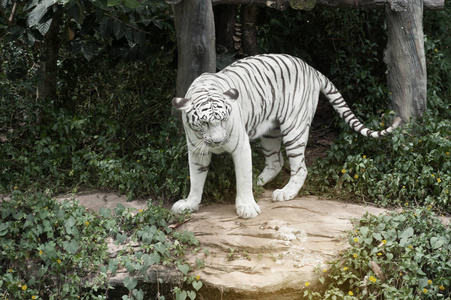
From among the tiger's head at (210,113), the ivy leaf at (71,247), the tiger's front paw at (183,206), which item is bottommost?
the ivy leaf at (71,247)

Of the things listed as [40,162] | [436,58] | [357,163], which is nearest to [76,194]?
[40,162]

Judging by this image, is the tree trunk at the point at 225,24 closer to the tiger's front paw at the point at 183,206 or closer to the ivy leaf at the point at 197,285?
the tiger's front paw at the point at 183,206

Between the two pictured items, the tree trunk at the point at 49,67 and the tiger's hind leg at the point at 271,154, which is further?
the tree trunk at the point at 49,67

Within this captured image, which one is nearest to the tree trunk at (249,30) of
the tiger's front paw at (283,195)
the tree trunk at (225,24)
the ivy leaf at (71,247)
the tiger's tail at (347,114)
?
the tree trunk at (225,24)

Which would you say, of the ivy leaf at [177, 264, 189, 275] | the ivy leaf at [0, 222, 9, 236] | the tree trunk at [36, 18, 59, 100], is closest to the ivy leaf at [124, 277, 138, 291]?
the ivy leaf at [177, 264, 189, 275]

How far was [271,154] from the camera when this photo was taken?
5191mm

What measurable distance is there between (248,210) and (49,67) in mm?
3122

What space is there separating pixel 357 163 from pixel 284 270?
5.05 feet

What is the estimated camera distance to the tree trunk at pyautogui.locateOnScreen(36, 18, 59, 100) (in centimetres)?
605

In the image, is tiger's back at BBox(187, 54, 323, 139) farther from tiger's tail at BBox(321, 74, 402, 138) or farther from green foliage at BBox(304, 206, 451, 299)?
green foliage at BBox(304, 206, 451, 299)

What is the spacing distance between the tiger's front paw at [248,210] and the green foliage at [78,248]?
471 millimetres

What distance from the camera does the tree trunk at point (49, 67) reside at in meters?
6.05

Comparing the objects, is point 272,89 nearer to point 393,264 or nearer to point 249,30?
point 249,30

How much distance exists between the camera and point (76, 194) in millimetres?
5168
